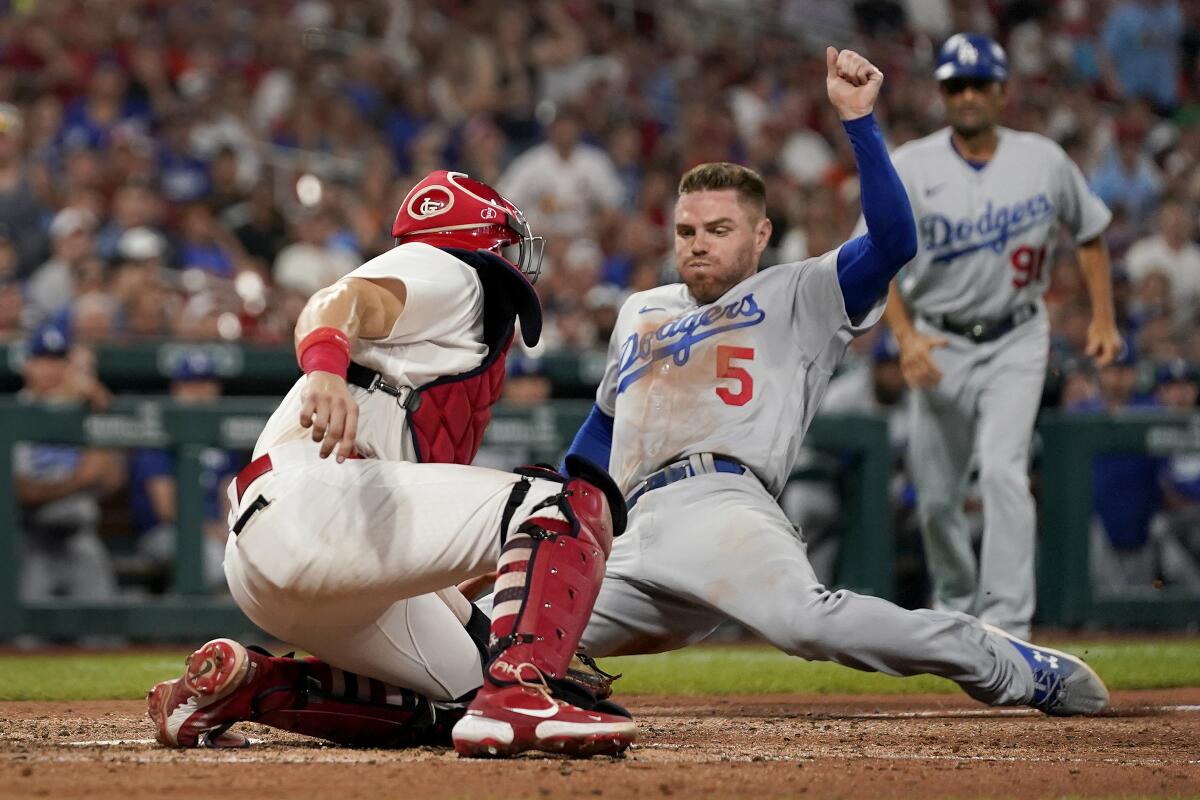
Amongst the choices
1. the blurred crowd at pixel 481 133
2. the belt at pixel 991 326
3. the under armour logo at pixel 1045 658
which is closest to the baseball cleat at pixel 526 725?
the under armour logo at pixel 1045 658

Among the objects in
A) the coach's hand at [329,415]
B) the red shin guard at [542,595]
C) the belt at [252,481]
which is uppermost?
Result: the coach's hand at [329,415]

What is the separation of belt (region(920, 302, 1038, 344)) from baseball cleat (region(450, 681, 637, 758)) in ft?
11.1

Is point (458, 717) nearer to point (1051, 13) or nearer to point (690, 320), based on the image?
point (690, 320)

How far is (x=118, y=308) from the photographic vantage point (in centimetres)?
893

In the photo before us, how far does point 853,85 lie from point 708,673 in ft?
9.44

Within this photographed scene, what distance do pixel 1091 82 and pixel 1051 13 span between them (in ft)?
3.29

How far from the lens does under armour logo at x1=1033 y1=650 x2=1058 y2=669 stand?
458 centimetres

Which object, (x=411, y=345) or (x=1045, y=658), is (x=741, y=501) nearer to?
(x=1045, y=658)

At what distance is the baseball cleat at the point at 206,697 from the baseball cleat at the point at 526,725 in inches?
23.0

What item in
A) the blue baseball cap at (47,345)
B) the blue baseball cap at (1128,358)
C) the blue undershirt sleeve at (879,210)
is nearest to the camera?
the blue undershirt sleeve at (879,210)

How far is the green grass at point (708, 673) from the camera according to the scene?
5906 millimetres

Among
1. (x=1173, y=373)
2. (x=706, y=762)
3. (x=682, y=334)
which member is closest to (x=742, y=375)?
(x=682, y=334)

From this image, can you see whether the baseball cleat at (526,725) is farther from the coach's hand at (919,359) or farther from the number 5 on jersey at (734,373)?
the coach's hand at (919,359)

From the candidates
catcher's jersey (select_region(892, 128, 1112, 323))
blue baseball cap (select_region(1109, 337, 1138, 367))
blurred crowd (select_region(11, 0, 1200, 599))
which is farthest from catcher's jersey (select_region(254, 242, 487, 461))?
blue baseball cap (select_region(1109, 337, 1138, 367))
